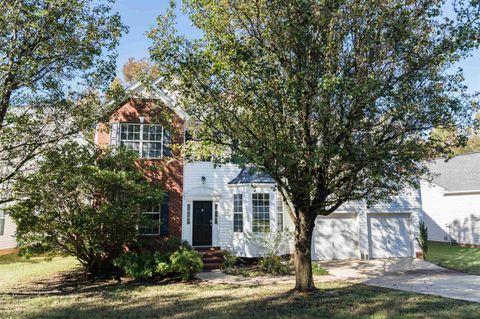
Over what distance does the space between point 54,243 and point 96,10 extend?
8.02 m

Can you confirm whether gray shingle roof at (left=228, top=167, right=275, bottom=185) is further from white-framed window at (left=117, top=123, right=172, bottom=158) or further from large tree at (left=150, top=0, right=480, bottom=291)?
large tree at (left=150, top=0, right=480, bottom=291)

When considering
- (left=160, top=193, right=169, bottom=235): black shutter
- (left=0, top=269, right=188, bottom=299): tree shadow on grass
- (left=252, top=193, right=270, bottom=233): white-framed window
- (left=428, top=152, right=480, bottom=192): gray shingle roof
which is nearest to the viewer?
(left=0, top=269, right=188, bottom=299): tree shadow on grass

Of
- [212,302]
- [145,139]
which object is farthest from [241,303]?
[145,139]

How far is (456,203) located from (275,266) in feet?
56.6

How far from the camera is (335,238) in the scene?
18125 millimetres

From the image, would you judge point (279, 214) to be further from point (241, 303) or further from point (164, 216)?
point (241, 303)

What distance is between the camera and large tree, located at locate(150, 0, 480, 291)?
8453 millimetres

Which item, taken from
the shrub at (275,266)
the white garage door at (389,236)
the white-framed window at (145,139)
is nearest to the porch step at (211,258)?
the shrub at (275,266)

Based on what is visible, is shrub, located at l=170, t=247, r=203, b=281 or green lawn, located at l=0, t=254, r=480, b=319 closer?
green lawn, located at l=0, t=254, r=480, b=319

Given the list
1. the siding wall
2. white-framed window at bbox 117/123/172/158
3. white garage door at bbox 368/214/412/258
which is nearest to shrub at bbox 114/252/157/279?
white-framed window at bbox 117/123/172/158

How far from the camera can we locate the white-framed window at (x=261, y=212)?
16.4 metres

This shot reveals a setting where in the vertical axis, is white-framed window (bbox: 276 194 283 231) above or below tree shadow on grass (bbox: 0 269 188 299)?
above

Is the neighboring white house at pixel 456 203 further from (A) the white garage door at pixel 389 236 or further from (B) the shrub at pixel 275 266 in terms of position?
(B) the shrub at pixel 275 266

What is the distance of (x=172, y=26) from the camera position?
9469mm
